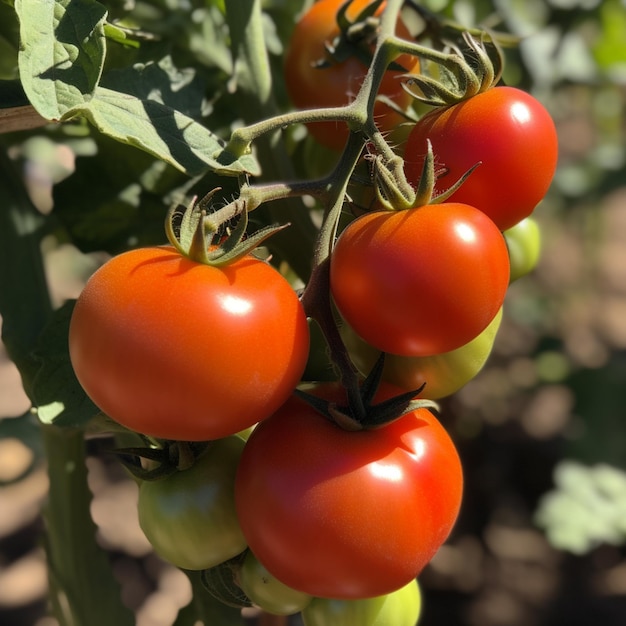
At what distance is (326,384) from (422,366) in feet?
0.22

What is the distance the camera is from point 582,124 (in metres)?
2.84

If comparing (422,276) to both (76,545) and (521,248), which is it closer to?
(521,248)

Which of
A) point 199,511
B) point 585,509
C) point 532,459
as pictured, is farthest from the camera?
point 532,459

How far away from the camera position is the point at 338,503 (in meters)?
0.47

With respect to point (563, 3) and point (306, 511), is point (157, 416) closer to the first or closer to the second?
point (306, 511)

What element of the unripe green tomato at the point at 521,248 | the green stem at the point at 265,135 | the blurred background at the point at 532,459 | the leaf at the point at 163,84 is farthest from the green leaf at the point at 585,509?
the leaf at the point at 163,84

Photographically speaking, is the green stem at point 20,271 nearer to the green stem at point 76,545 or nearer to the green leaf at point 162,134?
the green stem at point 76,545

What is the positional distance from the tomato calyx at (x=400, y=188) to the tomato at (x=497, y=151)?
0.03 metres

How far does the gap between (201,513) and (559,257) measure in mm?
2049

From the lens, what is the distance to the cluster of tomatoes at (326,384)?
42 centimetres

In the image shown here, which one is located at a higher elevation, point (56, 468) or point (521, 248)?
point (521, 248)

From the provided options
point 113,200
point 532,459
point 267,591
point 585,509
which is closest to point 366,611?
point 267,591

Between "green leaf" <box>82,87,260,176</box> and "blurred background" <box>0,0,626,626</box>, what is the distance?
0.79 meters

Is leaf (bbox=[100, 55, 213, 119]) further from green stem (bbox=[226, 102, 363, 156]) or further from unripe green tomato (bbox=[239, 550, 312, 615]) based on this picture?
unripe green tomato (bbox=[239, 550, 312, 615])
